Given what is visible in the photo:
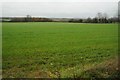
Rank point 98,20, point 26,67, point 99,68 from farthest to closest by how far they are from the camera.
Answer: point 98,20, point 26,67, point 99,68

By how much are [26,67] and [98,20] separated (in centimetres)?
4235

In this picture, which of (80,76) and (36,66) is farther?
(36,66)

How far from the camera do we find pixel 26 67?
9.46 meters

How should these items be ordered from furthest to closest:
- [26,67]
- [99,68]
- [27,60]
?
[27,60], [26,67], [99,68]

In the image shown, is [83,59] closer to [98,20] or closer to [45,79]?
[45,79]

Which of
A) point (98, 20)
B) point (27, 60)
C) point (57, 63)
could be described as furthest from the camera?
point (98, 20)

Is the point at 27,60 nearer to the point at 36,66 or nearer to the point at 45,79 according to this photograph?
the point at 36,66

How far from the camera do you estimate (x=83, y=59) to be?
11.5 m

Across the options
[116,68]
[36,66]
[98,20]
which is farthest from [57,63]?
[98,20]

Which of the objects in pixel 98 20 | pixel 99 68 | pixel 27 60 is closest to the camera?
pixel 99 68

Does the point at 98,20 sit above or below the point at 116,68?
above

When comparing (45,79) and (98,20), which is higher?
(98,20)

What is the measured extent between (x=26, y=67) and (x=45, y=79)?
216cm

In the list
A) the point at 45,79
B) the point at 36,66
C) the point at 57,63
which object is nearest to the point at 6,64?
the point at 36,66
